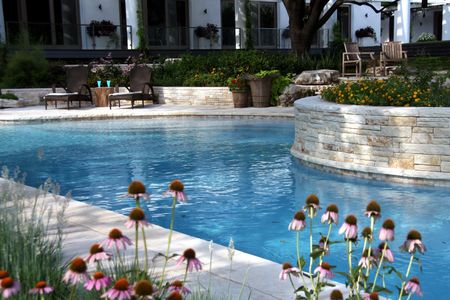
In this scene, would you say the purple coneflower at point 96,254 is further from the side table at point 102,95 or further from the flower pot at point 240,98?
the side table at point 102,95

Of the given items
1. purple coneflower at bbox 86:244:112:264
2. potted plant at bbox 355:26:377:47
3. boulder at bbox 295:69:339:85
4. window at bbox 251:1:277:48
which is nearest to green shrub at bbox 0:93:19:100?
boulder at bbox 295:69:339:85

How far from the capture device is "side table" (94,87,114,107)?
16609 mm

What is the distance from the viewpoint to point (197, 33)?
2598 cm

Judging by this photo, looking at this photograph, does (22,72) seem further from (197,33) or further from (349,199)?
(349,199)

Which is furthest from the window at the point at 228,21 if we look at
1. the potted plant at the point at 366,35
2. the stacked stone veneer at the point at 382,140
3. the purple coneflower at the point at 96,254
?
the purple coneflower at the point at 96,254

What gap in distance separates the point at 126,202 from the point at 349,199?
2.47m

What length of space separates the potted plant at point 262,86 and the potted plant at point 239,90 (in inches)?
6.5

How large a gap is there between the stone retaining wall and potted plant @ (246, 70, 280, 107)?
2.81 ft

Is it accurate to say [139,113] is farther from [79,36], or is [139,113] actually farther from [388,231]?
[388,231]

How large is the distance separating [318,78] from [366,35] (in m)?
17.0

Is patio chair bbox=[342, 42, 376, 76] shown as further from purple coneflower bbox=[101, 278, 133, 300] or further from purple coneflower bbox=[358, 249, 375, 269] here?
purple coneflower bbox=[101, 278, 133, 300]

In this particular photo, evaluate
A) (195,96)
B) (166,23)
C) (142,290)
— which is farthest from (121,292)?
A: (166,23)

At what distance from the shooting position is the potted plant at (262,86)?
1491cm

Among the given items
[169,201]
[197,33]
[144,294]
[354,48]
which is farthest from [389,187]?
[197,33]
